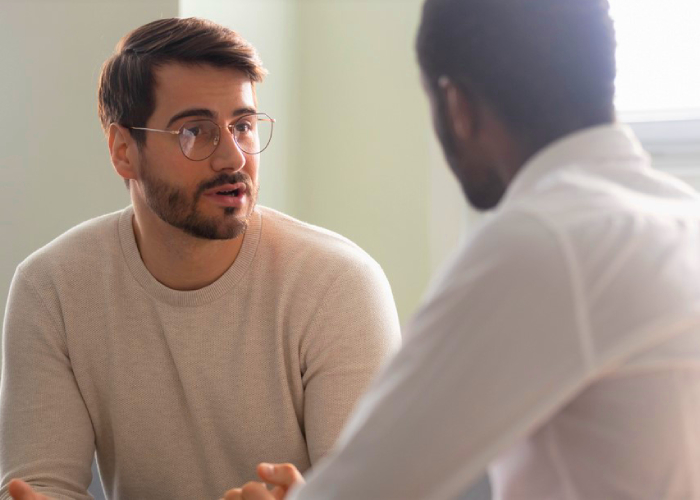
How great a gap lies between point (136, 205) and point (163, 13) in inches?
24.4

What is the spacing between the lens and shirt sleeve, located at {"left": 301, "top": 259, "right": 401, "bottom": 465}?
1637mm

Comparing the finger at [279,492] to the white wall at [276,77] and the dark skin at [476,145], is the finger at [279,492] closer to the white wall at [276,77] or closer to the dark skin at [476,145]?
the dark skin at [476,145]

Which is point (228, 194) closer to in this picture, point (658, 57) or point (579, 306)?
point (579, 306)

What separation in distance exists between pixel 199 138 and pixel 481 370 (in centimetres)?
115

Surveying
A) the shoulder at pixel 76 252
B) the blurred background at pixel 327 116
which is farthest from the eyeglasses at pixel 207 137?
the blurred background at pixel 327 116

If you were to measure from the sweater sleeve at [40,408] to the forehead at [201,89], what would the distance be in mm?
443

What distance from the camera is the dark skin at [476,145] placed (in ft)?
3.08

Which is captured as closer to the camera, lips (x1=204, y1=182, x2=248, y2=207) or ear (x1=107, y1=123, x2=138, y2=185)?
lips (x1=204, y1=182, x2=248, y2=207)


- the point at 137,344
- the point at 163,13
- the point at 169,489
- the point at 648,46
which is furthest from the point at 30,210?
the point at 648,46

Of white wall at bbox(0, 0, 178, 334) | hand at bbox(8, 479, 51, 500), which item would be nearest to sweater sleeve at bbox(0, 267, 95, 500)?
hand at bbox(8, 479, 51, 500)

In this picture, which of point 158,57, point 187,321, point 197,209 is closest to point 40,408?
point 187,321

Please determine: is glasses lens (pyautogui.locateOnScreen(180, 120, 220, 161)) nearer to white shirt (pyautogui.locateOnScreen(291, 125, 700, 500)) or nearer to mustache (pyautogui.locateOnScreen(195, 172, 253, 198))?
mustache (pyautogui.locateOnScreen(195, 172, 253, 198))

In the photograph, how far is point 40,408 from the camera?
1.74m

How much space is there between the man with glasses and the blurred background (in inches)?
22.8
